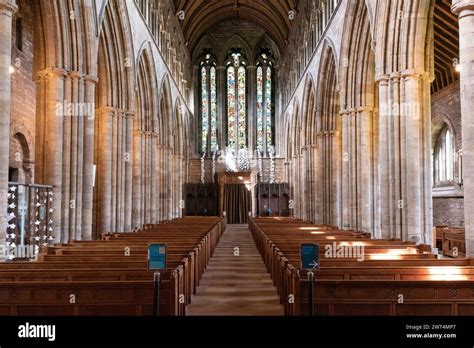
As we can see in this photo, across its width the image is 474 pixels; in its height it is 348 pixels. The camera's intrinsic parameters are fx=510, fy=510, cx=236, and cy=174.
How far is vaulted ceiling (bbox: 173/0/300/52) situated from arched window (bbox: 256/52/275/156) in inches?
81.0

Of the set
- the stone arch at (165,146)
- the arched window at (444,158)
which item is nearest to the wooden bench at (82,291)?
the stone arch at (165,146)

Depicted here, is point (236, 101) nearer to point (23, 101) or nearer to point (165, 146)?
point (165, 146)

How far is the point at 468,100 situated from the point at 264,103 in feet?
98.9

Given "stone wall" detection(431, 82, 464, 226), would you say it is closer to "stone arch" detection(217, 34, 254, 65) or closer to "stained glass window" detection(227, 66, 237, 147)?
"stained glass window" detection(227, 66, 237, 147)

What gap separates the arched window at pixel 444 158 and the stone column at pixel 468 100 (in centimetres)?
1575

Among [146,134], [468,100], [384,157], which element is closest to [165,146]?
[146,134]

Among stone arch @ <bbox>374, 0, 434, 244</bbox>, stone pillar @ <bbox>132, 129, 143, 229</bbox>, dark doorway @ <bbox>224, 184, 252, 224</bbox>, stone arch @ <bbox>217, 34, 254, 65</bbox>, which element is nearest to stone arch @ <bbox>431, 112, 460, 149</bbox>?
stone arch @ <bbox>374, 0, 434, 244</bbox>

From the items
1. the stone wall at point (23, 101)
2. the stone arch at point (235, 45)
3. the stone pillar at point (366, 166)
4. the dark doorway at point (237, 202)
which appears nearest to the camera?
the stone pillar at point (366, 166)

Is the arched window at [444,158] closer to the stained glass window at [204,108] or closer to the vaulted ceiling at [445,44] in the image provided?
the vaulted ceiling at [445,44]

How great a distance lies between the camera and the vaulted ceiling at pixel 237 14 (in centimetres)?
3231

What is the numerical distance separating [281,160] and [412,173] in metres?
24.4

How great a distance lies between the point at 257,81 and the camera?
38.9m

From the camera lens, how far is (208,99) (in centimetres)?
3859

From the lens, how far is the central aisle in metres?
7.63
